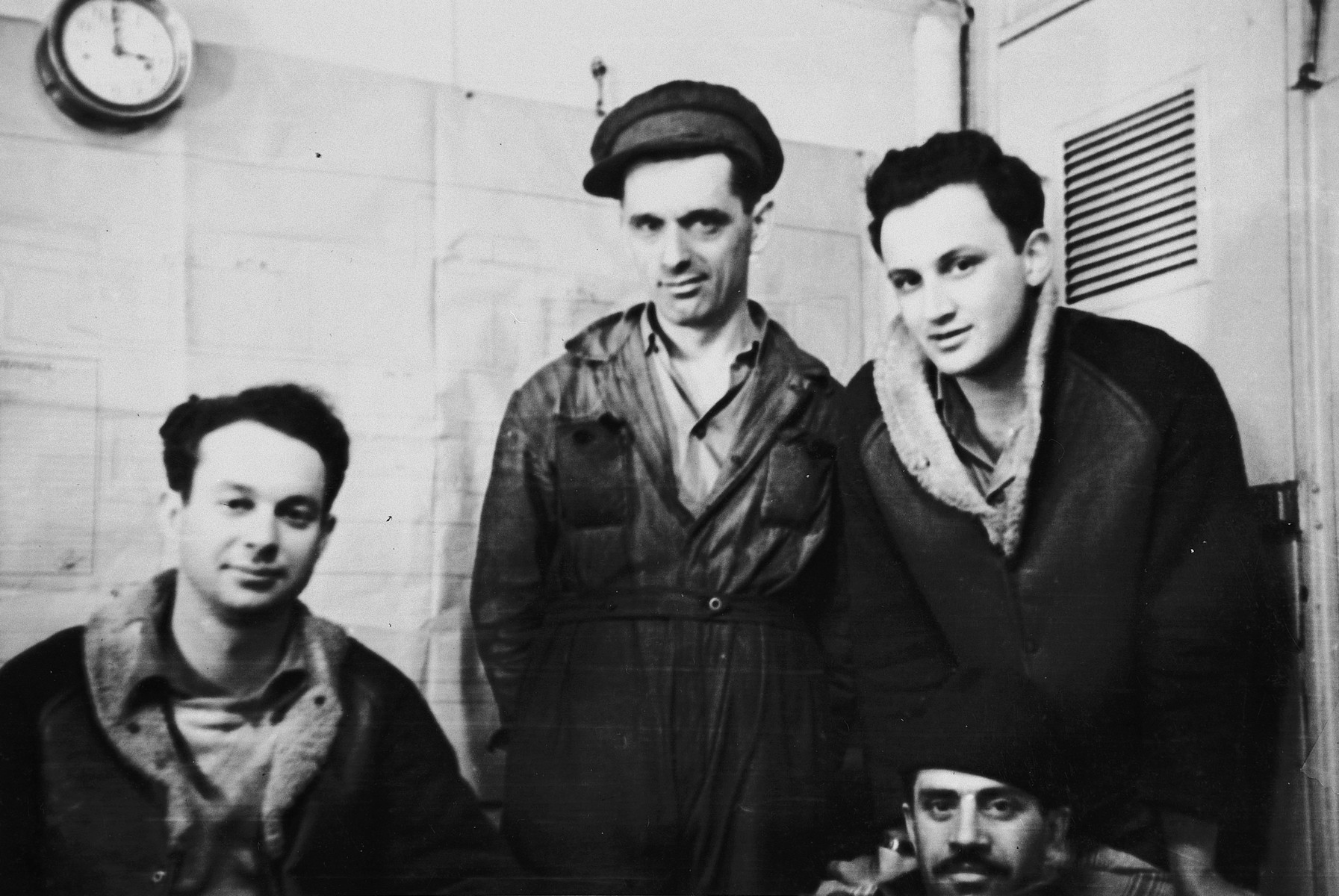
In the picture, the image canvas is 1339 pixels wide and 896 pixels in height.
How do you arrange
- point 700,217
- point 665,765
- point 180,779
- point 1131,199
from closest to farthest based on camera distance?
1. point 180,779
2. point 665,765
3. point 700,217
4. point 1131,199

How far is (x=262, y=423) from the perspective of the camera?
1.99 meters

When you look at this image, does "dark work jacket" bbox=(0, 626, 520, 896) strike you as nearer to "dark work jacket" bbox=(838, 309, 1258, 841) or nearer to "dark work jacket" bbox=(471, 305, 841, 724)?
"dark work jacket" bbox=(471, 305, 841, 724)

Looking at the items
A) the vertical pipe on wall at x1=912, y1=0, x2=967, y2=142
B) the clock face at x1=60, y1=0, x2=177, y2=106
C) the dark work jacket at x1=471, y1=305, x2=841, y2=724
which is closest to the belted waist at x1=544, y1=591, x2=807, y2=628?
the dark work jacket at x1=471, y1=305, x2=841, y2=724

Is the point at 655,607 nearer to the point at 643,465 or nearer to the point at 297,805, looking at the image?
the point at 643,465

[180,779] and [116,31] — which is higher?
[116,31]

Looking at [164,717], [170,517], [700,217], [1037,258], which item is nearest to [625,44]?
[700,217]

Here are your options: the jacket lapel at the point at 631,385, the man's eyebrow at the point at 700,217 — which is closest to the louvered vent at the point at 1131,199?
the man's eyebrow at the point at 700,217

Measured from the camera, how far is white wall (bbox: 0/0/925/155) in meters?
2.05

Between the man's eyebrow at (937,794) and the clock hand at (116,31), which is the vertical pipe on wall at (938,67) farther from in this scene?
the clock hand at (116,31)

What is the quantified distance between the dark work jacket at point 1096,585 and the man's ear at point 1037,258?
0.30 ft

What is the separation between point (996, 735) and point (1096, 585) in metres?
0.26

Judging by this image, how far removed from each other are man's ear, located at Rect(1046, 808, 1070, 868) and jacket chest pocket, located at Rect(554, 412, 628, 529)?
2.41 ft

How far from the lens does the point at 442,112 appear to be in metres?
2.10

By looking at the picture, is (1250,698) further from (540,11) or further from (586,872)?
(540,11)
